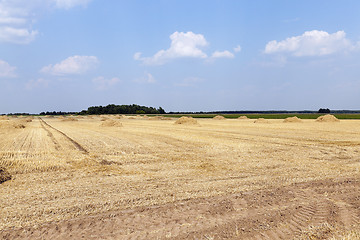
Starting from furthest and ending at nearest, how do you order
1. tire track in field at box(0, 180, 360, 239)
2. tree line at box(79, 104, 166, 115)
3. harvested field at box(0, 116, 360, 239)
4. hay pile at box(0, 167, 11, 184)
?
tree line at box(79, 104, 166, 115) < hay pile at box(0, 167, 11, 184) < harvested field at box(0, 116, 360, 239) < tire track in field at box(0, 180, 360, 239)

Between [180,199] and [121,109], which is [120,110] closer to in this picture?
[121,109]

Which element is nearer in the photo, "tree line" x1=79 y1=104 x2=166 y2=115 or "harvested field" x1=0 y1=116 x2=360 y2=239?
"harvested field" x1=0 y1=116 x2=360 y2=239

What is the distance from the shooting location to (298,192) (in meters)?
6.51

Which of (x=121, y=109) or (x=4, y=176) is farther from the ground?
(x=121, y=109)

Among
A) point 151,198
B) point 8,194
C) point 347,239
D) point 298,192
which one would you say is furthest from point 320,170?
point 8,194

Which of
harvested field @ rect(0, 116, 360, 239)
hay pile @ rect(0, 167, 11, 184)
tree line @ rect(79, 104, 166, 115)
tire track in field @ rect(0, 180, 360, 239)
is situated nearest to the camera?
tire track in field @ rect(0, 180, 360, 239)

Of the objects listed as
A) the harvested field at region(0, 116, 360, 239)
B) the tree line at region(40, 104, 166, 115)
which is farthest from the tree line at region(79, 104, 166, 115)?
the harvested field at region(0, 116, 360, 239)

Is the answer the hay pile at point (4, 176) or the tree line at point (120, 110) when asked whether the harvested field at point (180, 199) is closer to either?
the hay pile at point (4, 176)

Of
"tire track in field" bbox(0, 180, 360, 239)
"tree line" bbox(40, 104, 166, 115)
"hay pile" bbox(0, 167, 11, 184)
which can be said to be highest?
"tree line" bbox(40, 104, 166, 115)

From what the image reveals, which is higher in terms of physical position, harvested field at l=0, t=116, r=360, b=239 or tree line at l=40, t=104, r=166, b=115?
tree line at l=40, t=104, r=166, b=115

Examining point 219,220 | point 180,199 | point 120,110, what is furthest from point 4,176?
point 120,110

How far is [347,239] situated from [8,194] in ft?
25.2

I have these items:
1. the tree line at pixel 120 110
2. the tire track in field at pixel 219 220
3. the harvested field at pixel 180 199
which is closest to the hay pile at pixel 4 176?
the harvested field at pixel 180 199

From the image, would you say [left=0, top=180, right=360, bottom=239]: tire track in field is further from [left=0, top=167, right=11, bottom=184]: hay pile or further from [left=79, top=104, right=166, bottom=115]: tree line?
[left=79, top=104, right=166, bottom=115]: tree line
